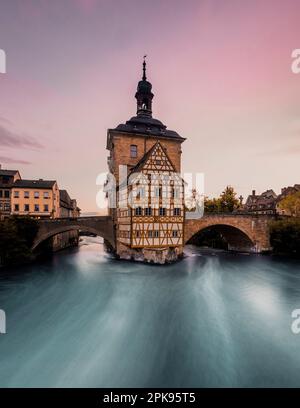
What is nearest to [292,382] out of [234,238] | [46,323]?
[46,323]

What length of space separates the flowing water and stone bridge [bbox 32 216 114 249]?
18.3 ft

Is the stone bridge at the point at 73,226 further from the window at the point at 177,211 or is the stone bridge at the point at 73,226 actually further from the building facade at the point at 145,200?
the window at the point at 177,211

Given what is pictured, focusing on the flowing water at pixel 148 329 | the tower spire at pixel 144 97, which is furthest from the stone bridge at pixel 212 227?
the tower spire at pixel 144 97

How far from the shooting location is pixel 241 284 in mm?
18906

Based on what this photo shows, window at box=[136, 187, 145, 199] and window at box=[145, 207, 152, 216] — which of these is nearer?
window at box=[136, 187, 145, 199]

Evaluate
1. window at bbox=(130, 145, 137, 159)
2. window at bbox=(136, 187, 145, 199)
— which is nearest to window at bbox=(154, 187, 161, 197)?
window at bbox=(136, 187, 145, 199)

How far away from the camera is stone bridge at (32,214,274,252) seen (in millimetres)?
25891

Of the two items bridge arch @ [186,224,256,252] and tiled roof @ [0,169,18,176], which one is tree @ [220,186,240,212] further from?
tiled roof @ [0,169,18,176]

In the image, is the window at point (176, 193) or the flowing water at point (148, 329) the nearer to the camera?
the flowing water at point (148, 329)

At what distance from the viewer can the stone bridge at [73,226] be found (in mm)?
25509

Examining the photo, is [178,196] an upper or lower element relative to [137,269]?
upper
